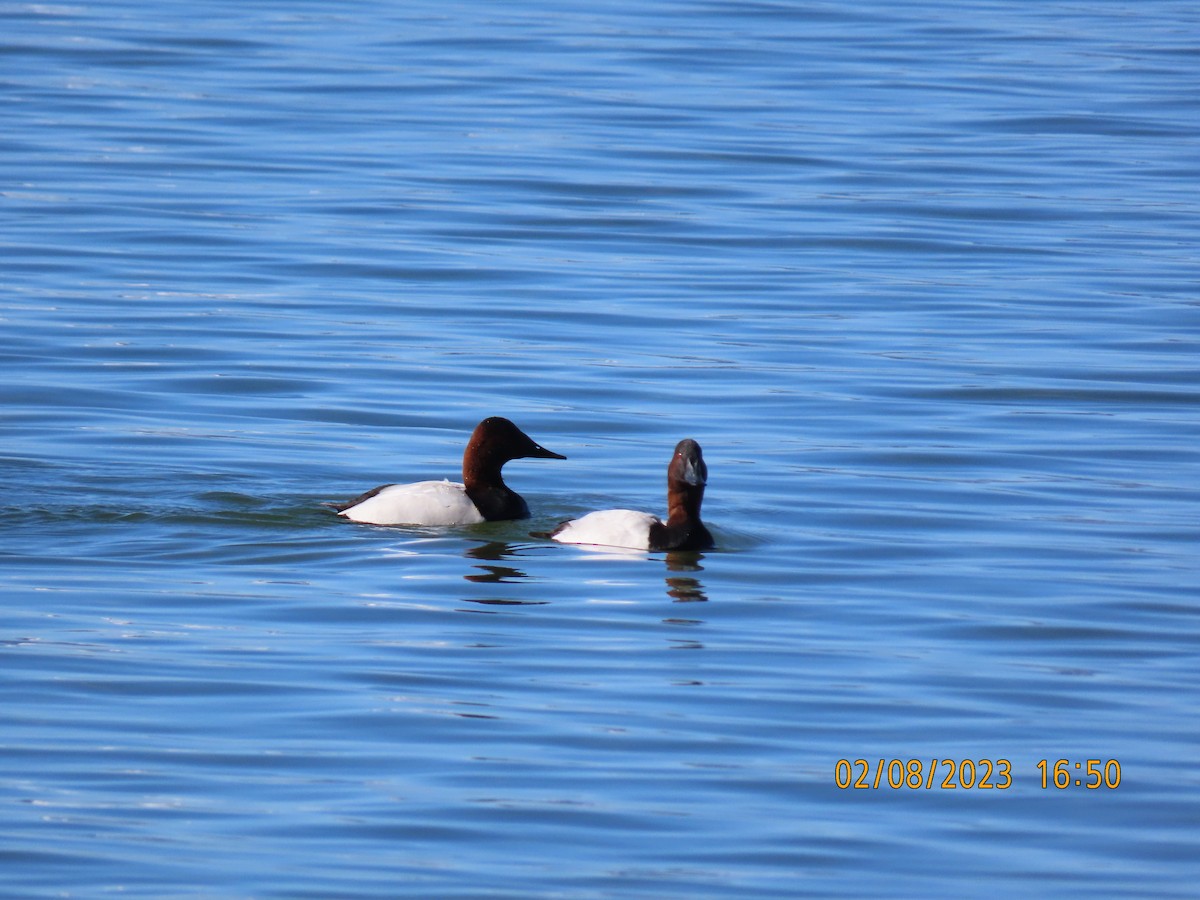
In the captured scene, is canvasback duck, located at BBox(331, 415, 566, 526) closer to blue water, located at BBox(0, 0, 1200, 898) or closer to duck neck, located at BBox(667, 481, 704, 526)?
blue water, located at BBox(0, 0, 1200, 898)

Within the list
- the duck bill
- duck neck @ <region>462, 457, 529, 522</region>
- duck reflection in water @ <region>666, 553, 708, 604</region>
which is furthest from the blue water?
the duck bill

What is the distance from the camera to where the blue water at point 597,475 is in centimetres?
643

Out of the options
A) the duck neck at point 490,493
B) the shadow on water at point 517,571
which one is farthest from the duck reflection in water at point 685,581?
the duck neck at point 490,493

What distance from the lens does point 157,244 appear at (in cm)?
1825

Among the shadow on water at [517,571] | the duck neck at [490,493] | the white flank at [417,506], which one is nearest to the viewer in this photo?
the shadow on water at [517,571]

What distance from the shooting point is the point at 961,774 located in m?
6.86

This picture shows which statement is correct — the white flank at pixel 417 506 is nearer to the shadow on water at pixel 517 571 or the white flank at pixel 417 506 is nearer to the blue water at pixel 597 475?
the blue water at pixel 597 475

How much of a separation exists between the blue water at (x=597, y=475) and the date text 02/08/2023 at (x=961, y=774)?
58 mm

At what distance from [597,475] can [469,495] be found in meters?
1.32

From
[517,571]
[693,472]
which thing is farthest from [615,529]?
[517,571]

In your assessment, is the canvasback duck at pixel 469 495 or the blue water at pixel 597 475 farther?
the canvasback duck at pixel 469 495

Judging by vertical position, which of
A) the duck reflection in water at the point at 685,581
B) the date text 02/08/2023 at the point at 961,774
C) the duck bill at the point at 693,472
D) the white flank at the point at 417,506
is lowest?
the date text 02/08/2023 at the point at 961,774

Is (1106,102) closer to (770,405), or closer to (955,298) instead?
(955,298)

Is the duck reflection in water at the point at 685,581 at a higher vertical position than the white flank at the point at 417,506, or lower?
lower
